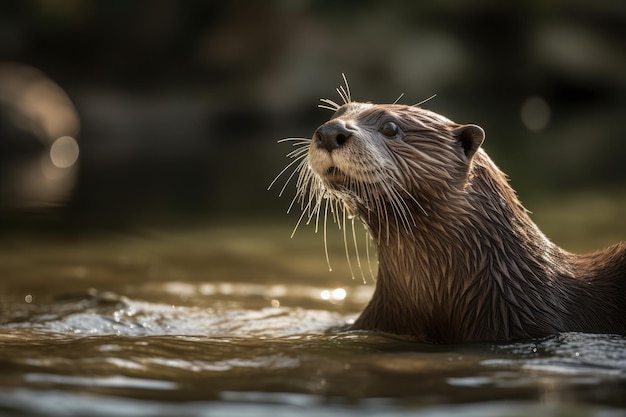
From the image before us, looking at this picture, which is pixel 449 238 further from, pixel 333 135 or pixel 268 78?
pixel 268 78

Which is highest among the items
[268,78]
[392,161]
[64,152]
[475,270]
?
[268,78]

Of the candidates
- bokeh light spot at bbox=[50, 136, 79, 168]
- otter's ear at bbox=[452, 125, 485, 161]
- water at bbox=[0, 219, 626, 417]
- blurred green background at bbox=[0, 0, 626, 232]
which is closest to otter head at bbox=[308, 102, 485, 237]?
otter's ear at bbox=[452, 125, 485, 161]

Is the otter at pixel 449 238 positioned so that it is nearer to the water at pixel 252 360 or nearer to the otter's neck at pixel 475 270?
the otter's neck at pixel 475 270

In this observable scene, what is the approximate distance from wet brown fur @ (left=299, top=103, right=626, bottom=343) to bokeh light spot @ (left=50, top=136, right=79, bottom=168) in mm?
8838

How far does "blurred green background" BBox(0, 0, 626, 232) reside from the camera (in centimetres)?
1290

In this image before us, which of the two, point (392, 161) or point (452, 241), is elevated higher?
point (392, 161)

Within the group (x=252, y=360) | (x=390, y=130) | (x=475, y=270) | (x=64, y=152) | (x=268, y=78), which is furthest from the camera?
(x=268, y=78)

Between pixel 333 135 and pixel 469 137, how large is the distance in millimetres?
565

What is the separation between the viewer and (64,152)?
13.7m

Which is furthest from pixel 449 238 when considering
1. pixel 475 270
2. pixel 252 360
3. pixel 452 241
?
pixel 252 360

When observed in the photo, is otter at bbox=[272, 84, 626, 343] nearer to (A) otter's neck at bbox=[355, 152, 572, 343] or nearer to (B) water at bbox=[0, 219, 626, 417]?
(A) otter's neck at bbox=[355, 152, 572, 343]

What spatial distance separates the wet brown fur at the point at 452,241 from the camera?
11.6ft

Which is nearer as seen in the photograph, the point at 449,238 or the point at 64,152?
the point at 449,238

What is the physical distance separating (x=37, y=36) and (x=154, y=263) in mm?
12404
